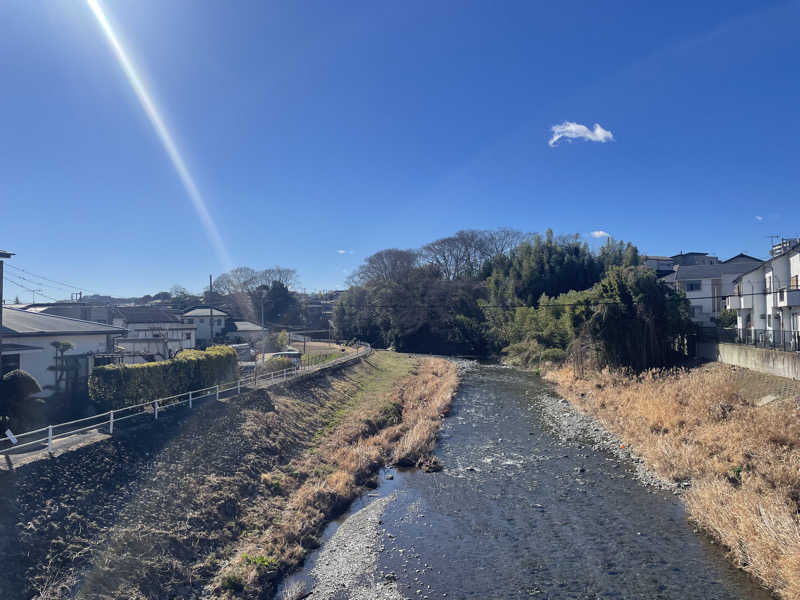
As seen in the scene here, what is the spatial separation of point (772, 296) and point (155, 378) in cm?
3031

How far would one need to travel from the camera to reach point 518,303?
50.8m

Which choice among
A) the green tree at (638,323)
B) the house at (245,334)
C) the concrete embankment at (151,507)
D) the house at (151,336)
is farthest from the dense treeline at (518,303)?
the house at (151,336)

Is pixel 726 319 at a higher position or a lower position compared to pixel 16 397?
higher

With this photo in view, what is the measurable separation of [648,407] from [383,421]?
10737 mm

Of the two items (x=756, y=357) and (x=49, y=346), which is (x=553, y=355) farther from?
(x=49, y=346)

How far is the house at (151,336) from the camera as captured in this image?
22.4m

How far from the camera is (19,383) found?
11742mm

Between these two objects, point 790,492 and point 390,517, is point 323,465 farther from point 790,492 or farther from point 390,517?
point 790,492

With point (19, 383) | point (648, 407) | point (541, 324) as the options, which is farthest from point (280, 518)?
point (541, 324)

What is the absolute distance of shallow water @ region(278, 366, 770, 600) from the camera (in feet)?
27.3

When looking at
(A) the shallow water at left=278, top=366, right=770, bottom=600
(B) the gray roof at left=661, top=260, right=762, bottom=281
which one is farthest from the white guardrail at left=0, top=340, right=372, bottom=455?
(B) the gray roof at left=661, top=260, right=762, bottom=281

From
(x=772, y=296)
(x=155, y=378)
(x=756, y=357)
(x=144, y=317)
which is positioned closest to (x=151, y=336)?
(x=144, y=317)

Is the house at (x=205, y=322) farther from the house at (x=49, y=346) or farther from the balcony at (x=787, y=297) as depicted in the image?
the balcony at (x=787, y=297)

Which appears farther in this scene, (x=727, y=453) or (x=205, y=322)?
(x=205, y=322)
